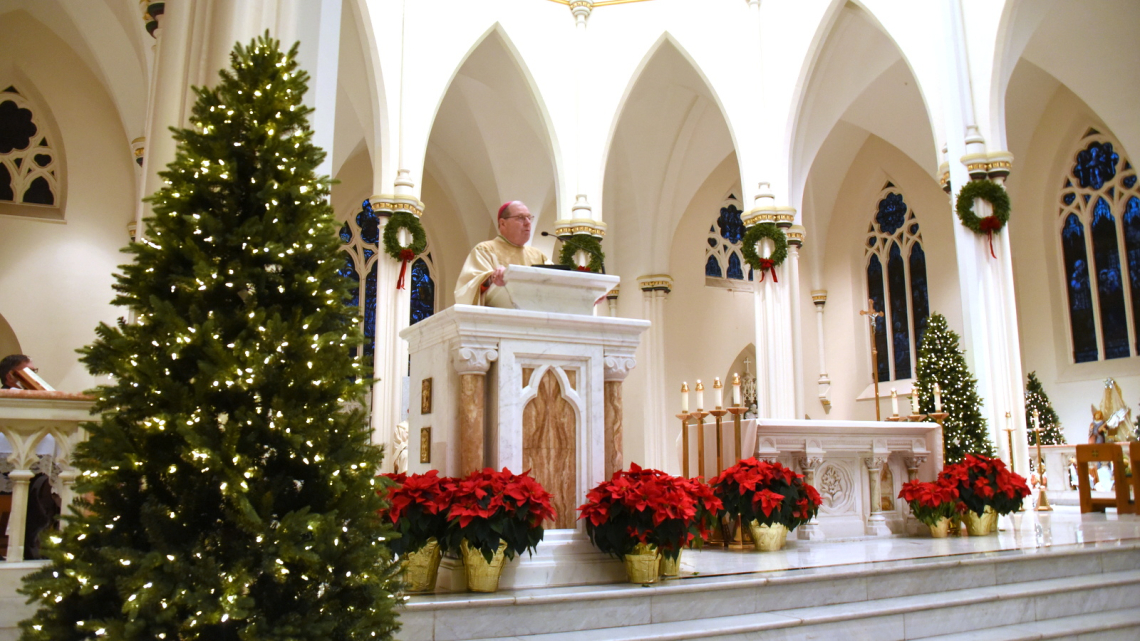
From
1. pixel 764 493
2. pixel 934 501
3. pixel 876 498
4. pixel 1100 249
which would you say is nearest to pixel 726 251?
pixel 1100 249

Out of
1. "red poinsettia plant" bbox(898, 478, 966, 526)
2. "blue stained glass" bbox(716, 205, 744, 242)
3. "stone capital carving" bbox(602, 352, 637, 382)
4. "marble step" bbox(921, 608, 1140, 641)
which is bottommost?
"marble step" bbox(921, 608, 1140, 641)

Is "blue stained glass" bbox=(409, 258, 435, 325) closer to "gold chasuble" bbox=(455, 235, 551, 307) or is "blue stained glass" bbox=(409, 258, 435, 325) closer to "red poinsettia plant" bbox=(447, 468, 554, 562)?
"gold chasuble" bbox=(455, 235, 551, 307)

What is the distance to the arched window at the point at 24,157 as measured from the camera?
14039 mm

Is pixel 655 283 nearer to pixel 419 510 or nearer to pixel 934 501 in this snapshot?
pixel 934 501

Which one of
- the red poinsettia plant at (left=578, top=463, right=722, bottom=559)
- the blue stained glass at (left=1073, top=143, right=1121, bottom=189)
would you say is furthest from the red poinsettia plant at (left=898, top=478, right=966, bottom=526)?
the blue stained glass at (left=1073, top=143, right=1121, bottom=189)

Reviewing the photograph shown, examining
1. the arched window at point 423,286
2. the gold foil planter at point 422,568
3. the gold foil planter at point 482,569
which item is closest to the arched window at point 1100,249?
the arched window at point 423,286

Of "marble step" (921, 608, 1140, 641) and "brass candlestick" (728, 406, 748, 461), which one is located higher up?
"brass candlestick" (728, 406, 748, 461)

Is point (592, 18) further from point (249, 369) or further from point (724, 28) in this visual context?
point (249, 369)

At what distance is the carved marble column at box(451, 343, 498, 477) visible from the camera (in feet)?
15.3

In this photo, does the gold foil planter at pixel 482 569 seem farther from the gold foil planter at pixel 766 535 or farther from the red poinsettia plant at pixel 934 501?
the red poinsettia plant at pixel 934 501

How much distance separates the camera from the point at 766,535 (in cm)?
665

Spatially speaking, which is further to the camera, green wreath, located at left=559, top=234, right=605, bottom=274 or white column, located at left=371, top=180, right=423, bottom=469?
green wreath, located at left=559, top=234, right=605, bottom=274

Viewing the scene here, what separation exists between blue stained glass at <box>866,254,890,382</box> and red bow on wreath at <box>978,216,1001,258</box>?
7.24 meters

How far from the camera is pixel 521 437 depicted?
4758 mm
